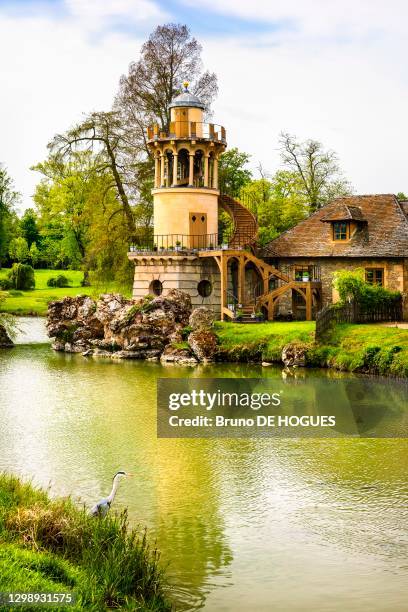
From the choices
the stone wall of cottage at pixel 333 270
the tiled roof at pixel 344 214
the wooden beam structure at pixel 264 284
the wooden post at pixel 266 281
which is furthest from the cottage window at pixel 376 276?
the wooden post at pixel 266 281

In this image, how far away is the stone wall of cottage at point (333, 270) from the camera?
48562 mm

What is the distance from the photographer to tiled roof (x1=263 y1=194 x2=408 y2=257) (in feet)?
162

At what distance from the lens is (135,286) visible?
5266 centimetres

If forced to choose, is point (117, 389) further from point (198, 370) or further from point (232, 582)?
point (232, 582)

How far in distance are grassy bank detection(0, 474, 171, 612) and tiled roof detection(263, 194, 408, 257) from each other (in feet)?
113

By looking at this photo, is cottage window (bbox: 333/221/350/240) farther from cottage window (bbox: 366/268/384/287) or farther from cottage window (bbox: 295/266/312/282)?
cottage window (bbox: 366/268/384/287)

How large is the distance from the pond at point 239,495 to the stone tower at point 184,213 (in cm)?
1707

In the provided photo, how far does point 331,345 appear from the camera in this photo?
4078 centimetres

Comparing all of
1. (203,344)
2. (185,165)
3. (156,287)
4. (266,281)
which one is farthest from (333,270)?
(185,165)

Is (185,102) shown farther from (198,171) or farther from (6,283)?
(6,283)

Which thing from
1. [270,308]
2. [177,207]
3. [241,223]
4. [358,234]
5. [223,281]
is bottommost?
[270,308]

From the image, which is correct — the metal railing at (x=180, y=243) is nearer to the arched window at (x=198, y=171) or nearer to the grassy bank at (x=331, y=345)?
the arched window at (x=198, y=171)

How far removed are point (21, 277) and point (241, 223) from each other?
32529 mm

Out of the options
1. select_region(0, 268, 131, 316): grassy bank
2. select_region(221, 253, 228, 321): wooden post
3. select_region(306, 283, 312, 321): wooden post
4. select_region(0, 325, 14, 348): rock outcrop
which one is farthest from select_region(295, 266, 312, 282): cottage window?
select_region(0, 325, 14, 348): rock outcrop
